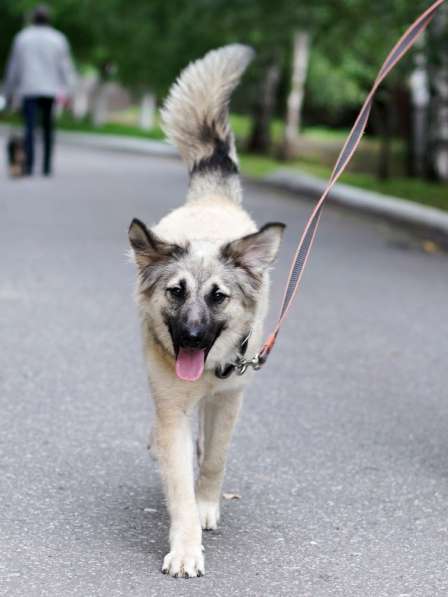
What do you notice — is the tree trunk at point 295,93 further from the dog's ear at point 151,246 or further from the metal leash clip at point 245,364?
the dog's ear at point 151,246

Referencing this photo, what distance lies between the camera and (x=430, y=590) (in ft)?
13.7

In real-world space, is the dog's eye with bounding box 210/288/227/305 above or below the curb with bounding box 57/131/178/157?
above

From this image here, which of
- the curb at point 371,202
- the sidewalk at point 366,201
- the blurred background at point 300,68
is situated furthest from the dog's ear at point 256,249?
the blurred background at point 300,68

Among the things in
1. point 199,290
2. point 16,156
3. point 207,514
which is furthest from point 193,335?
point 16,156

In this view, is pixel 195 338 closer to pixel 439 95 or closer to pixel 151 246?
pixel 151 246

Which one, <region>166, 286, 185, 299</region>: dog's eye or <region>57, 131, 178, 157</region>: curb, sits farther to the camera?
<region>57, 131, 178, 157</region>: curb

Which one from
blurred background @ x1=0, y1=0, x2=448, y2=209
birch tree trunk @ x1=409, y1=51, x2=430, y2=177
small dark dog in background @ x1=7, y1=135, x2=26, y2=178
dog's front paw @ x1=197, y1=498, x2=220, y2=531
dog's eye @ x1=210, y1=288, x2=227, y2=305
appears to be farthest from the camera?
birch tree trunk @ x1=409, y1=51, x2=430, y2=177

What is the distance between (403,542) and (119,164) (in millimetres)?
20185

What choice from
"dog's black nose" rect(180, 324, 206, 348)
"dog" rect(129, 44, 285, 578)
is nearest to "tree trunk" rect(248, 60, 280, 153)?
"dog" rect(129, 44, 285, 578)

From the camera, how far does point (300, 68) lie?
2741 centimetres

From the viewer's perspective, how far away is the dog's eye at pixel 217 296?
4293mm

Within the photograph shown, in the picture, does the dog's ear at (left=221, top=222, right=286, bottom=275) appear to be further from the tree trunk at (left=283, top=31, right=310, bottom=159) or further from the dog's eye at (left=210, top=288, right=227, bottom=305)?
the tree trunk at (left=283, top=31, right=310, bottom=159)

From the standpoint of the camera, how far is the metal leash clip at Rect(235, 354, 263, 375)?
15.0 feet

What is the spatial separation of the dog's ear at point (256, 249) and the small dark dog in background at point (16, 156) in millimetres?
14274
